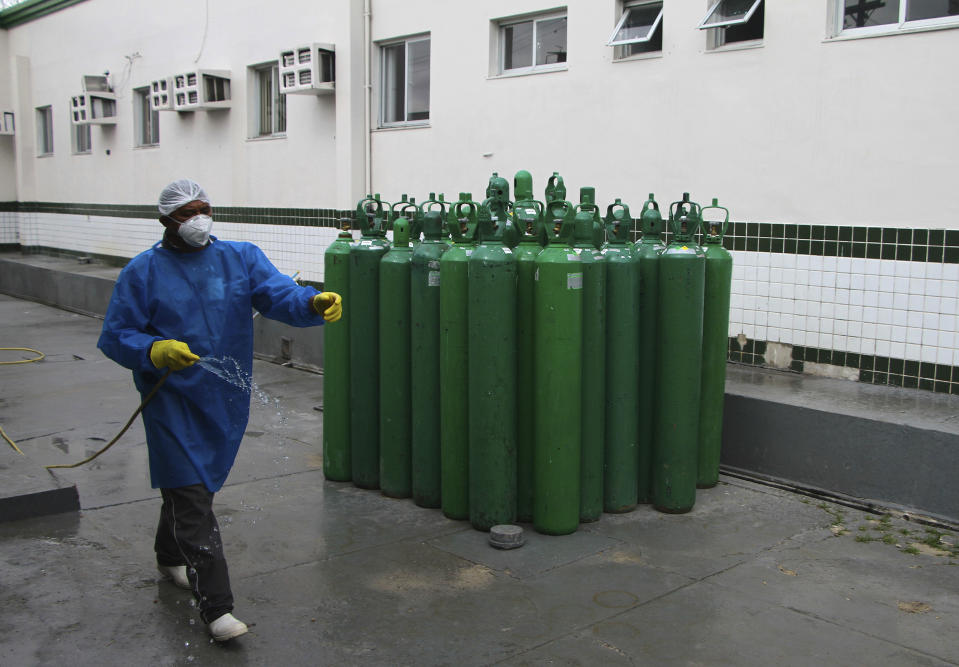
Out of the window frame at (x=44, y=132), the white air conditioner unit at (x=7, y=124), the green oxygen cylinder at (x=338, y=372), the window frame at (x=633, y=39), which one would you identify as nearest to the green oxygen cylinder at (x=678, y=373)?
the green oxygen cylinder at (x=338, y=372)

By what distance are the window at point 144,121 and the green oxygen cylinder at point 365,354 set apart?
10.2m

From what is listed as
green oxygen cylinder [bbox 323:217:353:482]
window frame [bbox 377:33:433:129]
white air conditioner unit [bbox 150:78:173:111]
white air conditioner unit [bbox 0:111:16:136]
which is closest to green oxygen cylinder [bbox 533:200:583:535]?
green oxygen cylinder [bbox 323:217:353:482]

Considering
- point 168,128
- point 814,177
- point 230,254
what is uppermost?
point 168,128

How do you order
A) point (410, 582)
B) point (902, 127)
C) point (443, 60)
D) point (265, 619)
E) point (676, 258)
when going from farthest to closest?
point (443, 60) → point (902, 127) → point (676, 258) → point (410, 582) → point (265, 619)

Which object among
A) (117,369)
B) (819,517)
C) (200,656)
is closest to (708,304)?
(819,517)

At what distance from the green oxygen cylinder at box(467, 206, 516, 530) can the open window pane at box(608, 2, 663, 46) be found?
3.38 m

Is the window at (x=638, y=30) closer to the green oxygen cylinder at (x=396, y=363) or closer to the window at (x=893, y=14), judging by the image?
the window at (x=893, y=14)

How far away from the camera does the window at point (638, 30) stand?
7.49m

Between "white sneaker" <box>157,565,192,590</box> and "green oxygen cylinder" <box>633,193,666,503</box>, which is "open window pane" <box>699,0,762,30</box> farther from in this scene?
→ "white sneaker" <box>157,565,192,590</box>

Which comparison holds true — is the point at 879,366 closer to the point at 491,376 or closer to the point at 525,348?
the point at 525,348

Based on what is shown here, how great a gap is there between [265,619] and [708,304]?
10.2 feet

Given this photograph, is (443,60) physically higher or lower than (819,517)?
higher

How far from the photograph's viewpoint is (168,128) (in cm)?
1373

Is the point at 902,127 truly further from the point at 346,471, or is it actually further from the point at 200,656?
the point at 200,656
